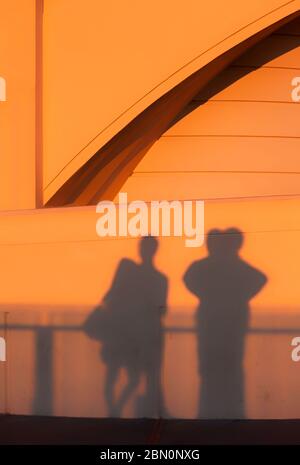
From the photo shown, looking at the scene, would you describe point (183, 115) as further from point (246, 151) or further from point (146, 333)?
point (146, 333)

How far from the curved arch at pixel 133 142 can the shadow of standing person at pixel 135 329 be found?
332 centimetres

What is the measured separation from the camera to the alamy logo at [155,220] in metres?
6.46

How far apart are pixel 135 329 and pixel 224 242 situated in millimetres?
1074

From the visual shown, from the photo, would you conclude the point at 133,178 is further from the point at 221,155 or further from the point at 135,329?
the point at 135,329

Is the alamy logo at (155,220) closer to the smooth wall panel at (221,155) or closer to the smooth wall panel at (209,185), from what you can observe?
the smooth wall panel at (209,185)

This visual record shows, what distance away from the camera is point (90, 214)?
678 cm

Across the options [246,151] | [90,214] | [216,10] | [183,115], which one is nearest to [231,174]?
[246,151]

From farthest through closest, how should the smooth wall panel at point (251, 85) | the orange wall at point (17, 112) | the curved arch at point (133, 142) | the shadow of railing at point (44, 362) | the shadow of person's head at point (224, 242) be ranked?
the smooth wall panel at point (251, 85), the curved arch at point (133, 142), the orange wall at point (17, 112), the shadow of railing at point (44, 362), the shadow of person's head at point (224, 242)

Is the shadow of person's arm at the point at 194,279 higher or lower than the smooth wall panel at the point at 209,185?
lower

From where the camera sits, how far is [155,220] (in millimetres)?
6602

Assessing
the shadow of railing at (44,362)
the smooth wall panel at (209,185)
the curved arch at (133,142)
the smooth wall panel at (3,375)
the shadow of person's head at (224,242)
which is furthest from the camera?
the smooth wall panel at (209,185)

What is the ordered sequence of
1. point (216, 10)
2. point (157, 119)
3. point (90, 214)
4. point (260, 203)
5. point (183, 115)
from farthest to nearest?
1. point (183, 115)
2. point (157, 119)
3. point (216, 10)
4. point (90, 214)
5. point (260, 203)

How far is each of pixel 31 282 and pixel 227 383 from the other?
6.52 feet

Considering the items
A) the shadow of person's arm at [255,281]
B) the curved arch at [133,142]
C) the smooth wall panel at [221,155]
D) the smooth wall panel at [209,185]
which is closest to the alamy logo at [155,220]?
the shadow of person's arm at [255,281]
